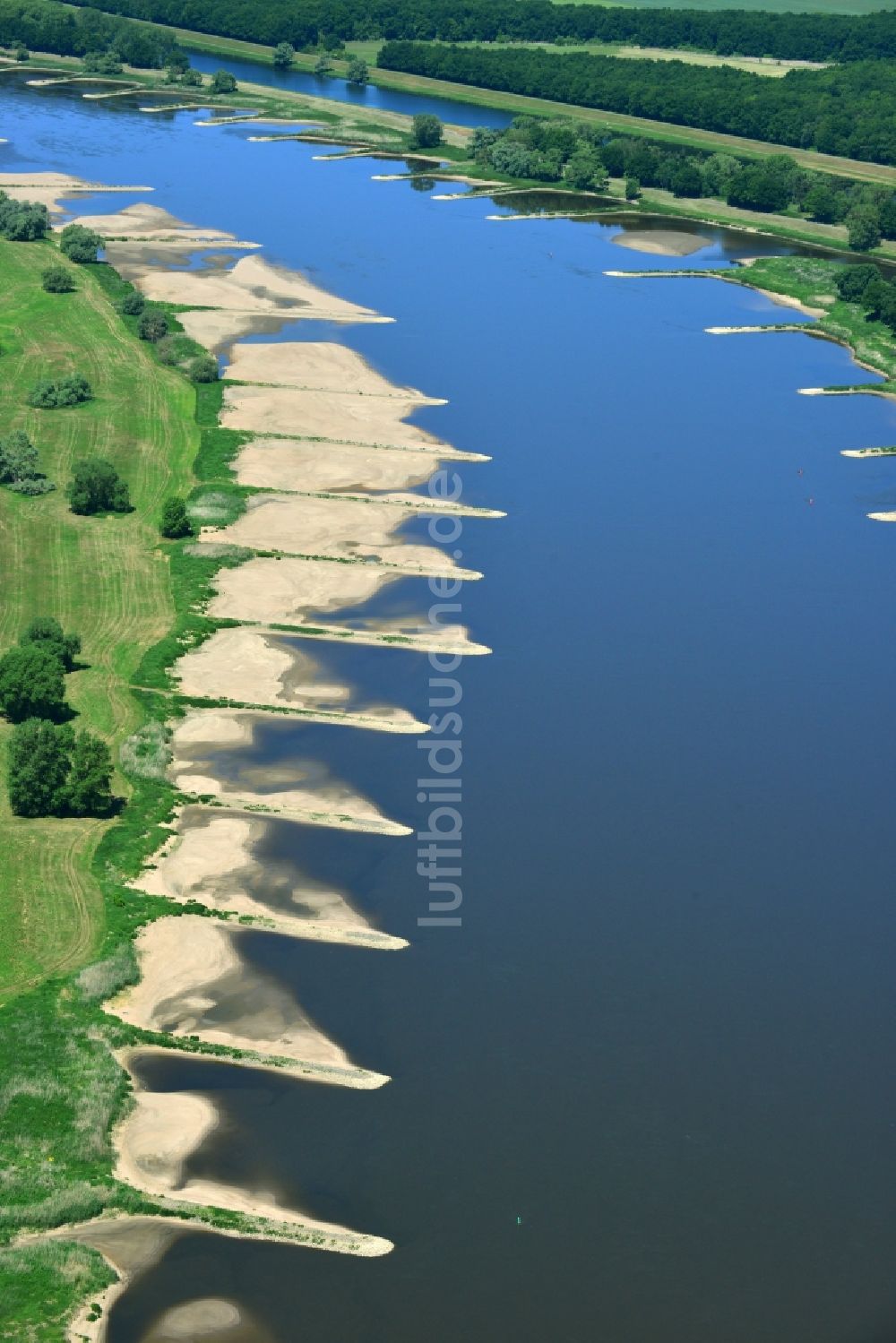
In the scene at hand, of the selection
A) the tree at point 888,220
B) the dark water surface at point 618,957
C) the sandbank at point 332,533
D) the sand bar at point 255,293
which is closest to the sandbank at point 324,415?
the dark water surface at point 618,957

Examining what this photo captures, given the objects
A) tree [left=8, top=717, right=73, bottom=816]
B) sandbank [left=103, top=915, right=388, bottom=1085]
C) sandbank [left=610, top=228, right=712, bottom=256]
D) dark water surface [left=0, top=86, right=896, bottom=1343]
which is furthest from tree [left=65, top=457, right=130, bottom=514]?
sandbank [left=610, top=228, right=712, bottom=256]

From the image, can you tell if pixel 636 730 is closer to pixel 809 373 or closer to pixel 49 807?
pixel 49 807

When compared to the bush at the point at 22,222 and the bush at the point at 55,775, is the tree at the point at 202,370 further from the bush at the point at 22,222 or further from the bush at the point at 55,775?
the bush at the point at 55,775

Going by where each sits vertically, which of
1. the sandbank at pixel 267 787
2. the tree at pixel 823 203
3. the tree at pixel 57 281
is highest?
the tree at pixel 823 203

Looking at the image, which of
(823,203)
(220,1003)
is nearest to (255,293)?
(823,203)

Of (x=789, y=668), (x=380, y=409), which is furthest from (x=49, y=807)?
(x=380, y=409)

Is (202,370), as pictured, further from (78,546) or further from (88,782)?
(88,782)

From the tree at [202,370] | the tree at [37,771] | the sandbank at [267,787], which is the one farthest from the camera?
the tree at [202,370]
